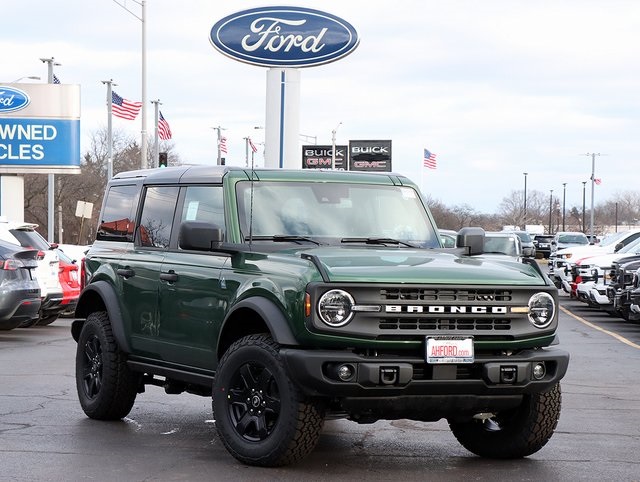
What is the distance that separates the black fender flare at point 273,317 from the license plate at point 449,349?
839 millimetres

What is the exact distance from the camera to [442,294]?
7.75 meters

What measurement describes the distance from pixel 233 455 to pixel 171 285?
64.3 inches

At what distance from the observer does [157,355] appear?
30.9 feet

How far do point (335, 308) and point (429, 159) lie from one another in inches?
2848

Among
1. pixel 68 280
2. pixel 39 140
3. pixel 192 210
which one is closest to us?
pixel 192 210

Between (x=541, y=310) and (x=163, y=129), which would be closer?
(x=541, y=310)

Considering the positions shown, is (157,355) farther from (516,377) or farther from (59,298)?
(59,298)

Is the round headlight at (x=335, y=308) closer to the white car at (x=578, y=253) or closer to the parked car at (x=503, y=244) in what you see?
the parked car at (x=503, y=244)

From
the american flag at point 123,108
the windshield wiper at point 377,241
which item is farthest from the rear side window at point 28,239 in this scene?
the american flag at point 123,108

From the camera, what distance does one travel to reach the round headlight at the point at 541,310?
8.05 metres

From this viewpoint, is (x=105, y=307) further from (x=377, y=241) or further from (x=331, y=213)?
(x=377, y=241)

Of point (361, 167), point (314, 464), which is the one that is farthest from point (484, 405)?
point (361, 167)

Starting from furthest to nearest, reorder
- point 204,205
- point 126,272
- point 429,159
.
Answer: point 429,159 → point 126,272 → point 204,205

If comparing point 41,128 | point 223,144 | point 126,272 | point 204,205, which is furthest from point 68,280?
point 223,144
